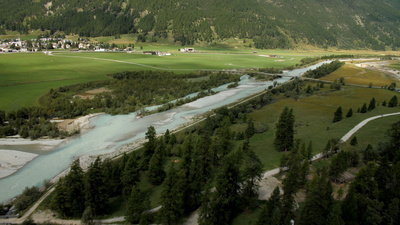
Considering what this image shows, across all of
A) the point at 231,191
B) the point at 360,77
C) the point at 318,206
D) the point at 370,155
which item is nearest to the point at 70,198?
the point at 231,191

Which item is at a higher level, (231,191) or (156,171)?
(231,191)

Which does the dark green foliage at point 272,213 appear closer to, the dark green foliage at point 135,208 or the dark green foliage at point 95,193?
the dark green foliage at point 135,208

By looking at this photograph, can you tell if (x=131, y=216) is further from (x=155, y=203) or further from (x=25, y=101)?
(x=25, y=101)

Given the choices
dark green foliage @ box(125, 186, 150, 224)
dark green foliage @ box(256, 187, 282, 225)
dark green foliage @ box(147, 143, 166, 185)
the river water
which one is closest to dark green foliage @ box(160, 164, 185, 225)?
dark green foliage @ box(125, 186, 150, 224)

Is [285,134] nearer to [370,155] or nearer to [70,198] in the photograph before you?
[370,155]

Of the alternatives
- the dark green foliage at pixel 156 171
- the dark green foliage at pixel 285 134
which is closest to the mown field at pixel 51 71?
the dark green foliage at pixel 156 171

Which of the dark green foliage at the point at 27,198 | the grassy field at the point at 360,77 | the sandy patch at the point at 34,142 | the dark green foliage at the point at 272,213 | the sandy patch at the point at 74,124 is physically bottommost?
the dark green foliage at the point at 27,198
